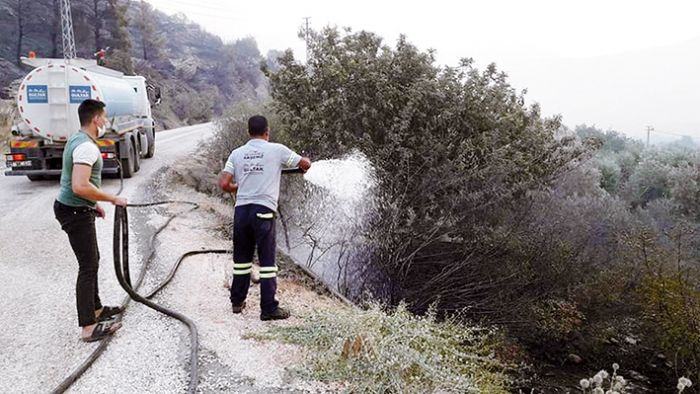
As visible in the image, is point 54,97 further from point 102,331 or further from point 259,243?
point 259,243

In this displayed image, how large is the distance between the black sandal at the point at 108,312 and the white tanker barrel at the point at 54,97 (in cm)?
709

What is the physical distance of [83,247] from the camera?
419cm

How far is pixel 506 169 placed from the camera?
9180 millimetres

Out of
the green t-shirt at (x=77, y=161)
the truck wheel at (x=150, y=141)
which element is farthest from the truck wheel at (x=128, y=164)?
the green t-shirt at (x=77, y=161)

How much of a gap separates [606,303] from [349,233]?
4678mm

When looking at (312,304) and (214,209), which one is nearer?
(312,304)

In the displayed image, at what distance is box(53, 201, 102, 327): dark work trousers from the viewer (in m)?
4.13

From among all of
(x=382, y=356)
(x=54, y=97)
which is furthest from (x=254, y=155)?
(x=54, y=97)

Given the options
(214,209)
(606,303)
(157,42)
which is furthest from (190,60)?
(606,303)

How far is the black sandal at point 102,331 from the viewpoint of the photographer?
→ 4.35m

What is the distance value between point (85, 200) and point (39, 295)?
2.08 m

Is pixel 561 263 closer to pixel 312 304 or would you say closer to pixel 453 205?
pixel 453 205

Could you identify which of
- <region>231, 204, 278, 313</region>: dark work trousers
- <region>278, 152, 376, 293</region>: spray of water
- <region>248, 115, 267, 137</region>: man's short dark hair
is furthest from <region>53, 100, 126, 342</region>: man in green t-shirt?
<region>278, 152, 376, 293</region>: spray of water

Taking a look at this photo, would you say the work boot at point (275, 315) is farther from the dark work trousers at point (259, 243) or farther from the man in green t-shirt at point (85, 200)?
the man in green t-shirt at point (85, 200)
